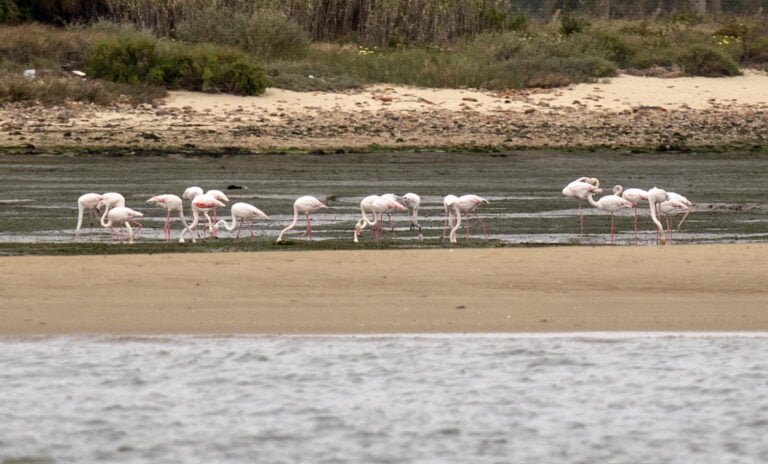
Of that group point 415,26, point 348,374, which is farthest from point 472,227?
point 415,26

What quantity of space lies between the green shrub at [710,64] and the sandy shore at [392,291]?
70.6ft

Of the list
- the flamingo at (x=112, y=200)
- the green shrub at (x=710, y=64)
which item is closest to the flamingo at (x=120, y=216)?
the flamingo at (x=112, y=200)

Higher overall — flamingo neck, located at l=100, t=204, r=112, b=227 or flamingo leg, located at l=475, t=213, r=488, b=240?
flamingo neck, located at l=100, t=204, r=112, b=227

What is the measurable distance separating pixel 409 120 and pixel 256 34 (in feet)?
21.0

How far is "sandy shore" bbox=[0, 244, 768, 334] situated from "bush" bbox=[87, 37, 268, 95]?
16878 mm

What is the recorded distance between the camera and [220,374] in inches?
428

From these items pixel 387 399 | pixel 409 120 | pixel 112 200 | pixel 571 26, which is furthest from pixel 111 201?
pixel 571 26

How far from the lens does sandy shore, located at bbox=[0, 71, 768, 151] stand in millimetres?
28281

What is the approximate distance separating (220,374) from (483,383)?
67.7 inches

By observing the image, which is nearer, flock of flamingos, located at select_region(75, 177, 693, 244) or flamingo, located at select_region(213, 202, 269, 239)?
flock of flamingos, located at select_region(75, 177, 693, 244)

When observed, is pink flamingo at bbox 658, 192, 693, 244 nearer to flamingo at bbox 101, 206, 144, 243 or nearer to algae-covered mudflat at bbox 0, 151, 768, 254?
algae-covered mudflat at bbox 0, 151, 768, 254

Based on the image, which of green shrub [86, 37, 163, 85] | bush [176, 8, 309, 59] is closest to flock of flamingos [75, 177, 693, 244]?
green shrub [86, 37, 163, 85]

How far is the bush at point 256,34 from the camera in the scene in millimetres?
35250

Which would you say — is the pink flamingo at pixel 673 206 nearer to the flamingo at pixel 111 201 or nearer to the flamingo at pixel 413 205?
the flamingo at pixel 413 205
